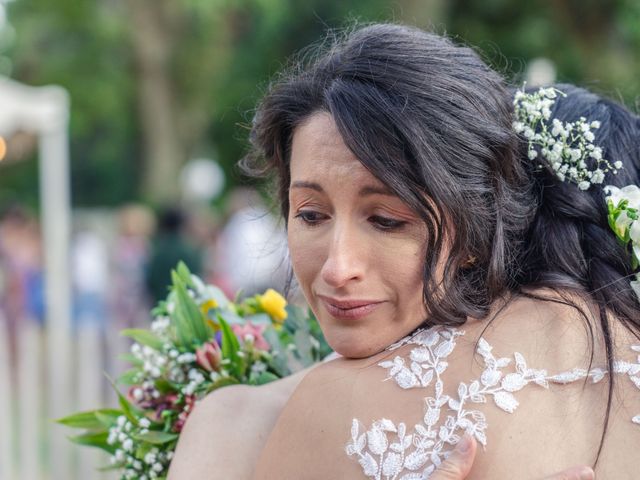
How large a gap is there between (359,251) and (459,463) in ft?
1.60

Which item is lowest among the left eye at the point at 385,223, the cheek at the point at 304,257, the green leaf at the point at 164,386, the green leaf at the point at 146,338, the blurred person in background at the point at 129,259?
the blurred person in background at the point at 129,259

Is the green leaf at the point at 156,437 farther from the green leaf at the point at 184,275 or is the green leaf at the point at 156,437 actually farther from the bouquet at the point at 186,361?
the green leaf at the point at 184,275

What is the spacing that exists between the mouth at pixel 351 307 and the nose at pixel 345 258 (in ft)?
0.15

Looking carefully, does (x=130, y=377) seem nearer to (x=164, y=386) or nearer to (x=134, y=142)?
(x=164, y=386)

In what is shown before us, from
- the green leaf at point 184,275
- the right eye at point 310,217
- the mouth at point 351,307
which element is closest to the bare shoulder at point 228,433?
the mouth at point 351,307

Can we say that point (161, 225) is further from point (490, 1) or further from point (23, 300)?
point (490, 1)

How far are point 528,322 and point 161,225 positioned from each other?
7197mm

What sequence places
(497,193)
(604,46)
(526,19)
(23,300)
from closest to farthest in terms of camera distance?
(497,193) → (23,300) → (604,46) → (526,19)

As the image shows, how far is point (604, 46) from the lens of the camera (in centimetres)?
1309

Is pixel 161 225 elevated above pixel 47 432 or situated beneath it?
elevated above

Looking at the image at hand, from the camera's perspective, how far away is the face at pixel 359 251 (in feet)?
6.15

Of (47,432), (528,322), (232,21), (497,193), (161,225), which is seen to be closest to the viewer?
(528,322)

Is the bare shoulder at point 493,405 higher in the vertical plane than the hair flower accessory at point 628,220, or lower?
lower

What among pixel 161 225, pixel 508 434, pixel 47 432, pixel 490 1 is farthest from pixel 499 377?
pixel 490 1
